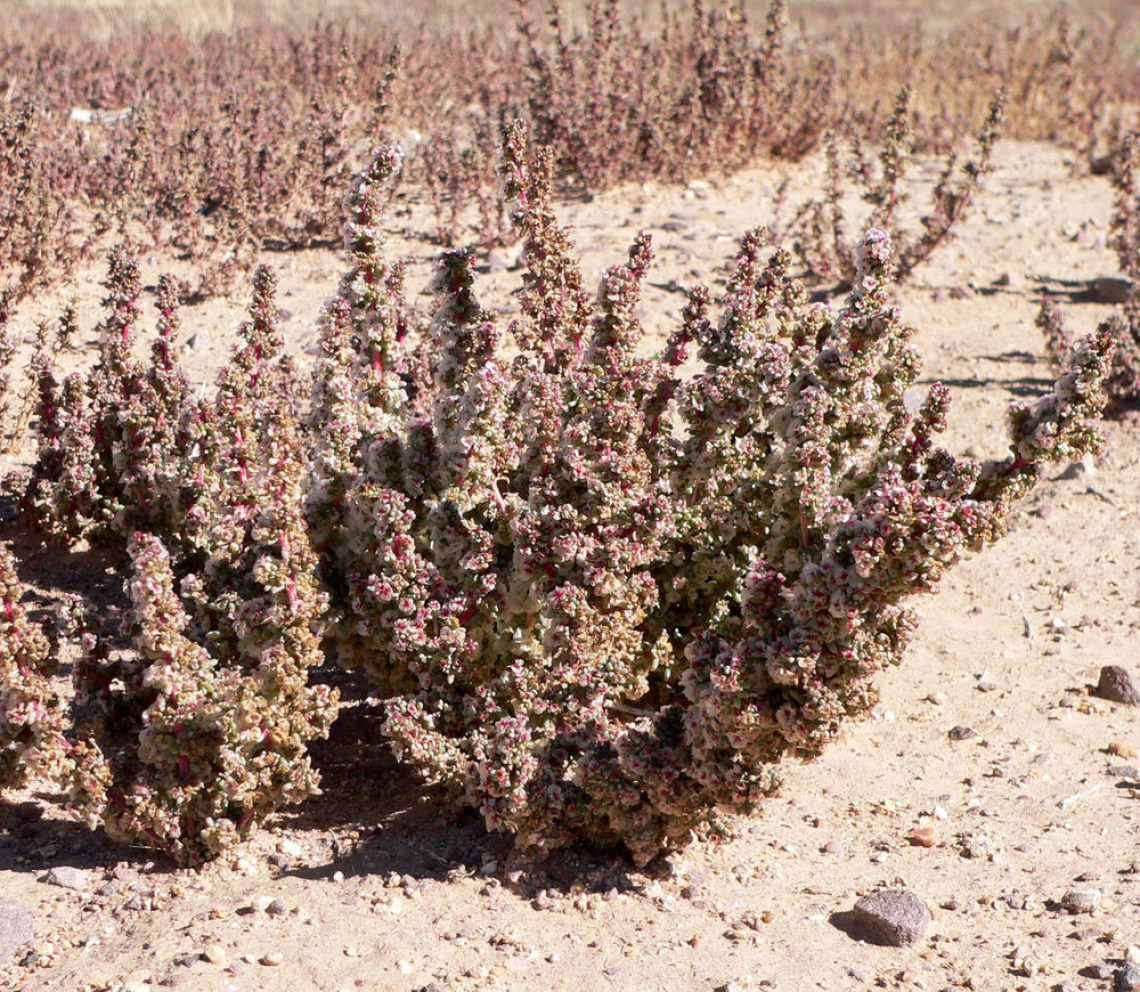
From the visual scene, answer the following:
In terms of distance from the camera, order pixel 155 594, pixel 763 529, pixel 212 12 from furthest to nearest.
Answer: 1. pixel 212 12
2. pixel 763 529
3. pixel 155 594

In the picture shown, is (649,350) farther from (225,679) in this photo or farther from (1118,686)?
(225,679)

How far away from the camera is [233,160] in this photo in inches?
364

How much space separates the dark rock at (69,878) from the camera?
3.89m

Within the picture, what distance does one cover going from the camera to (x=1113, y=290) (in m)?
9.84

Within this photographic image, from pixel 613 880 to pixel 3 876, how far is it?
1870 mm

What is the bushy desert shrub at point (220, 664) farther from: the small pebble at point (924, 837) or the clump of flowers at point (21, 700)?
the small pebble at point (924, 837)

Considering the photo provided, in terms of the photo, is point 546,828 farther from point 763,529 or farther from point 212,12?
point 212,12

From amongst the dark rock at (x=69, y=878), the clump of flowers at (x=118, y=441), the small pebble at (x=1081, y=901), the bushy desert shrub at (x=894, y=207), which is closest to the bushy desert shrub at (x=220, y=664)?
the dark rock at (x=69, y=878)

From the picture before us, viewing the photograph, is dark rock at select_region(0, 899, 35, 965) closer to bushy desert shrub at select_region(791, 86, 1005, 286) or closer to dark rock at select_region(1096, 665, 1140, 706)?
dark rock at select_region(1096, 665, 1140, 706)

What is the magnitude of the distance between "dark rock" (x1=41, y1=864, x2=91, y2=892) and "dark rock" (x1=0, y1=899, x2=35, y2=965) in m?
0.16

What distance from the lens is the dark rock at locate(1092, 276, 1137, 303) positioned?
9766mm

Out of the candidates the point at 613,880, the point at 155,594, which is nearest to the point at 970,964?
the point at 613,880

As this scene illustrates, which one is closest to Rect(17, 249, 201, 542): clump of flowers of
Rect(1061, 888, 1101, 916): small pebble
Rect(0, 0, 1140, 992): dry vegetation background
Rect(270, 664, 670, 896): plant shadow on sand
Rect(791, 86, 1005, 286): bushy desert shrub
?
Rect(0, 0, 1140, 992): dry vegetation background

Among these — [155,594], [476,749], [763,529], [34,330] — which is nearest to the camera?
[155,594]
